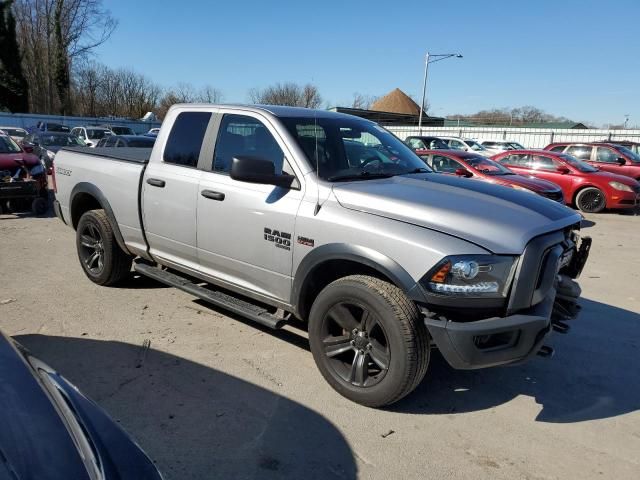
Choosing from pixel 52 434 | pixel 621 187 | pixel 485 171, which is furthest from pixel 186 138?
pixel 621 187

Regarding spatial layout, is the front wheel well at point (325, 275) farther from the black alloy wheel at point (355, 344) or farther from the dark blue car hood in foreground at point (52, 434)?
the dark blue car hood in foreground at point (52, 434)

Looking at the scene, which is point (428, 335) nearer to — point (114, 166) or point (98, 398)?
point (98, 398)

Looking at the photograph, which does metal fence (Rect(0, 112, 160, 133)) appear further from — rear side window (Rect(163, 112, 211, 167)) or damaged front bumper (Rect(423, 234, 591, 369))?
damaged front bumper (Rect(423, 234, 591, 369))

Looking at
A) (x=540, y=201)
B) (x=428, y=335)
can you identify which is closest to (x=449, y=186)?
(x=540, y=201)

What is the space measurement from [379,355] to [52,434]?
2.07m

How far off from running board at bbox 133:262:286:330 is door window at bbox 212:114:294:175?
1.04m

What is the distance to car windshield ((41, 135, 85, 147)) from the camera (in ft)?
54.0

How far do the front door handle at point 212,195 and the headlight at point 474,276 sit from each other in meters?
1.88

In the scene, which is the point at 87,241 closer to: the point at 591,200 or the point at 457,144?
the point at 591,200

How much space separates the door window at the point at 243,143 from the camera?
153 inches

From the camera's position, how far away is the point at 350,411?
10.8 feet

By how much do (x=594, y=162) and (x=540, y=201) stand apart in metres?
15.4

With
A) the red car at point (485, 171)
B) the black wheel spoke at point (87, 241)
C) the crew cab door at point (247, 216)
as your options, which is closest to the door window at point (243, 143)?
the crew cab door at point (247, 216)


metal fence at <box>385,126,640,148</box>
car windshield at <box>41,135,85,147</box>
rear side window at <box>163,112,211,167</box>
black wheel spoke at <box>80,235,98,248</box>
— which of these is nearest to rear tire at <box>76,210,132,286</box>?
black wheel spoke at <box>80,235,98,248</box>
